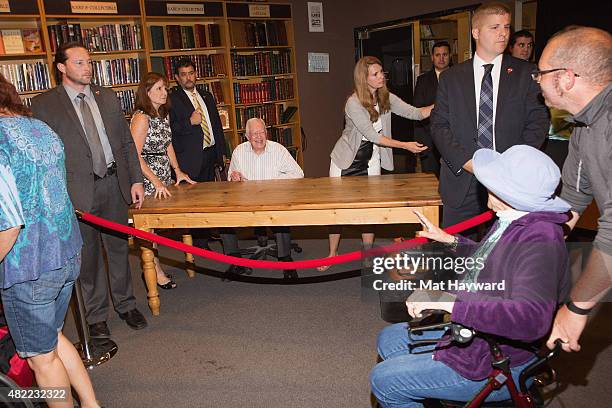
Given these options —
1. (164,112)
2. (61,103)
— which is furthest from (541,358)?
(164,112)

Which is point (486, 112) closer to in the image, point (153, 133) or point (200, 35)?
point (153, 133)

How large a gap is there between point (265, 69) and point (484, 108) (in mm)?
4776

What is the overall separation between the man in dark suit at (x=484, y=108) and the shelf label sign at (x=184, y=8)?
415 cm

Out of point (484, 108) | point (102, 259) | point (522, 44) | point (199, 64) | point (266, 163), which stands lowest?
point (102, 259)

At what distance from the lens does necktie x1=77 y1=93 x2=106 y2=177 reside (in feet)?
10.6

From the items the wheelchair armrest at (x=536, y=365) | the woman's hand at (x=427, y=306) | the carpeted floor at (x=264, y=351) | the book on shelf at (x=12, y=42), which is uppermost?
the book on shelf at (x=12, y=42)

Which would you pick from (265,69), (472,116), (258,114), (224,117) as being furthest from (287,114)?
(472,116)

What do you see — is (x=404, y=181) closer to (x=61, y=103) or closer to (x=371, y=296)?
(x=371, y=296)

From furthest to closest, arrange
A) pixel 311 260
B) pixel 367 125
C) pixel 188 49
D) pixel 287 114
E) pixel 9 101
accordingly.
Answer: pixel 287 114 → pixel 188 49 → pixel 367 125 → pixel 311 260 → pixel 9 101

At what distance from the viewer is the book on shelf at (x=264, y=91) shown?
711cm

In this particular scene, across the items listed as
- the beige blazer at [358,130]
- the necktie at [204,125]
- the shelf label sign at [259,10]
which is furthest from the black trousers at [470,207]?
the shelf label sign at [259,10]

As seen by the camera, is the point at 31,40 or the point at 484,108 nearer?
the point at 484,108

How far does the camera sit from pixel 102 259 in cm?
349

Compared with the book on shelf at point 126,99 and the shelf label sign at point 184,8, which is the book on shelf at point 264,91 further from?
the book on shelf at point 126,99
